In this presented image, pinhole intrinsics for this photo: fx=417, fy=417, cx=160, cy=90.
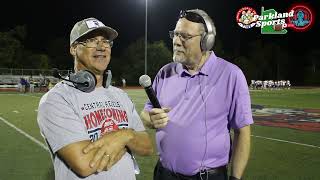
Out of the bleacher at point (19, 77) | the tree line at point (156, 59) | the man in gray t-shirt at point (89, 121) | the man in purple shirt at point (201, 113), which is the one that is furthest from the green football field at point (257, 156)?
the tree line at point (156, 59)

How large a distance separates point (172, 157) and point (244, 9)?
195 ft

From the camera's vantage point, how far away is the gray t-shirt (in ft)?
8.39

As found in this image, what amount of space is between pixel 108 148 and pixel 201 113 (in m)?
0.82

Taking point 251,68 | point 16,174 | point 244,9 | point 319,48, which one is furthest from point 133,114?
point 319,48

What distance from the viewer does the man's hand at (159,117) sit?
9.43 ft

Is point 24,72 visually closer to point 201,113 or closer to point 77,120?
point 201,113

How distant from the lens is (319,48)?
8238cm

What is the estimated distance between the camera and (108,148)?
2.60 meters

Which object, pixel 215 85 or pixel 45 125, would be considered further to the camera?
pixel 215 85

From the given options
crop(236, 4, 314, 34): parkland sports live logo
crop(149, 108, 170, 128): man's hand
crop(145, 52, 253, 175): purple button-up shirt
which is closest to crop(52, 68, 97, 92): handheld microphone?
crop(149, 108, 170, 128): man's hand

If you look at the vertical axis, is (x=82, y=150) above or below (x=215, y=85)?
→ below

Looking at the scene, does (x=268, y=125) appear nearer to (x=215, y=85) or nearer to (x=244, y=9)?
(x=215, y=85)

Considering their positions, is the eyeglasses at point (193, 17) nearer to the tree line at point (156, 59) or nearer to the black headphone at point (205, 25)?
the black headphone at point (205, 25)

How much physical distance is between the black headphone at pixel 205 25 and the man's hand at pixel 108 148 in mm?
1008
